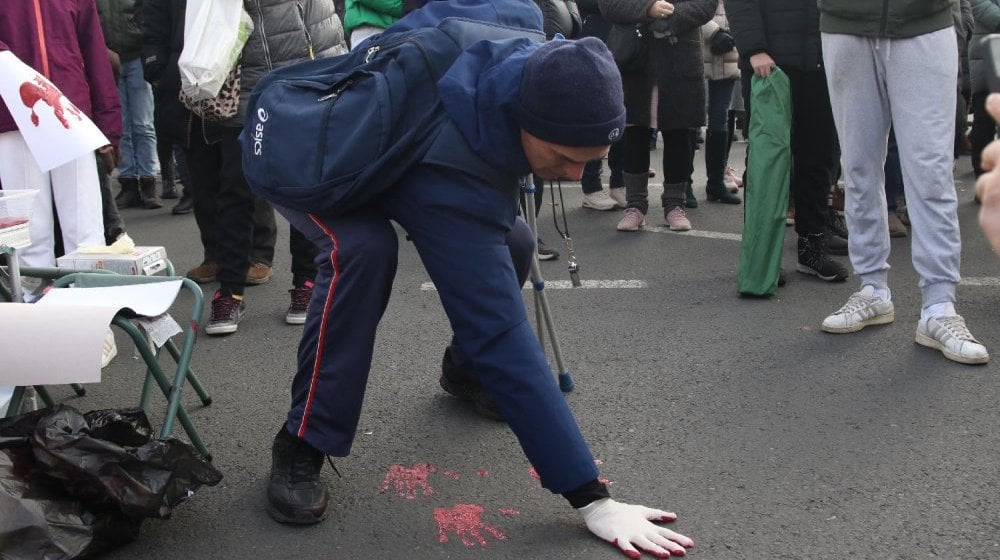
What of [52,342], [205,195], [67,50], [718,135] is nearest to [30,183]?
[67,50]

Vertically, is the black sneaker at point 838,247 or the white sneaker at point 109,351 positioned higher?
the white sneaker at point 109,351

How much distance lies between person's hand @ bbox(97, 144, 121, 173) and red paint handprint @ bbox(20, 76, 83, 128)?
0.45m

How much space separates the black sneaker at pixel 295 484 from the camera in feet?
10.4

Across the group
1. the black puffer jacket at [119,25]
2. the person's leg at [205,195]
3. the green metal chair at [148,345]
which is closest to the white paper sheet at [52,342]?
the green metal chair at [148,345]

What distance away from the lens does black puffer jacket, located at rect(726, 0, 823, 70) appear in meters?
Answer: 5.19

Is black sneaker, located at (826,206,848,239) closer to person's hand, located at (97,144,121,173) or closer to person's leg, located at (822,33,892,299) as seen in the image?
person's leg, located at (822,33,892,299)

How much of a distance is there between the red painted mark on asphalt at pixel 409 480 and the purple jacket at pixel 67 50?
2314 mm

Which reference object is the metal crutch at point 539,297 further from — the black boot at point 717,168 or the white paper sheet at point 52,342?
the black boot at point 717,168

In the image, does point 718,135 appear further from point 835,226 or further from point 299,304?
point 299,304

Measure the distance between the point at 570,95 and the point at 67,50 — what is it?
3030 millimetres

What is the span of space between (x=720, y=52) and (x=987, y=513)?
4859mm

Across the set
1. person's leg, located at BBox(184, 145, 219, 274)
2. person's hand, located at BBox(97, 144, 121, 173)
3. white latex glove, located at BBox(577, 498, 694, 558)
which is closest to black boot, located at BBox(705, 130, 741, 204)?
person's leg, located at BBox(184, 145, 219, 274)

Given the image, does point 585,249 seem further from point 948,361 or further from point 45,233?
point 45,233

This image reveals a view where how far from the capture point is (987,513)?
121 inches
